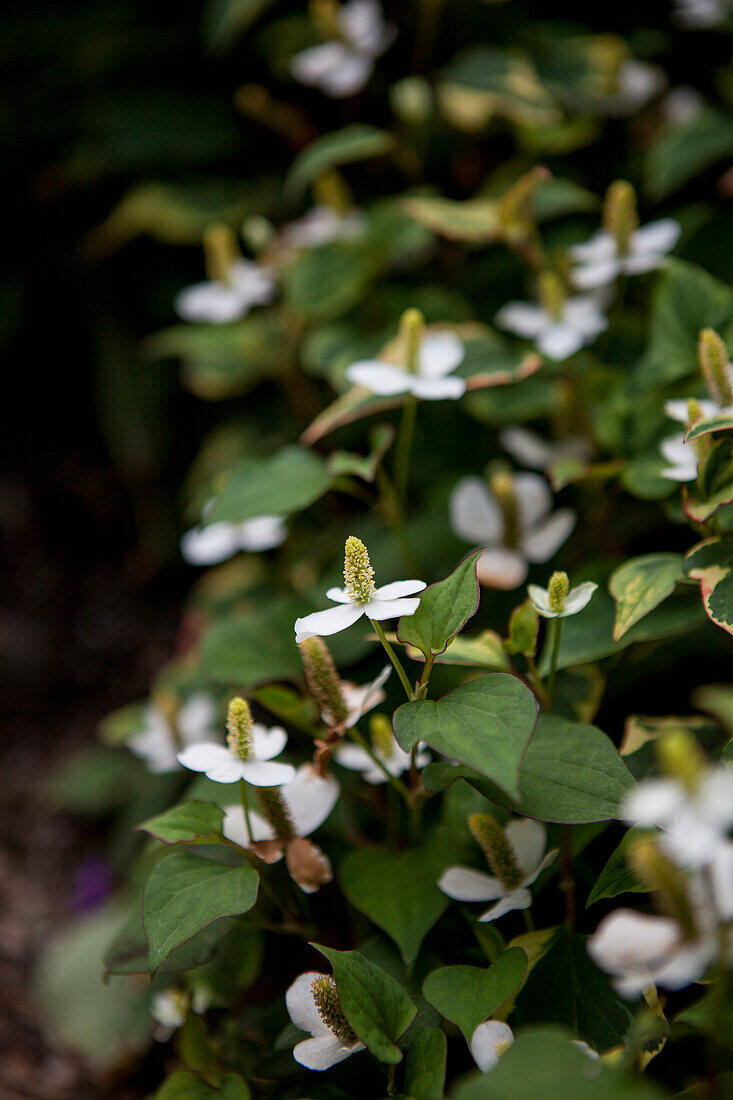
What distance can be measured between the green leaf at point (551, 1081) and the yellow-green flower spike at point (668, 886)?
73 mm

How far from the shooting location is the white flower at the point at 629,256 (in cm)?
89

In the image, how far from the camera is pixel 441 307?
44.2 inches

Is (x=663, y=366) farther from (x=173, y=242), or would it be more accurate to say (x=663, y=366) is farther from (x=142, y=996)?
(x=173, y=242)

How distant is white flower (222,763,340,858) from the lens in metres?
0.64

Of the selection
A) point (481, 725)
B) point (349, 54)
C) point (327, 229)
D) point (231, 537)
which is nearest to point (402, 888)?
point (481, 725)

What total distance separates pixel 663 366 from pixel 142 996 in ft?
3.32

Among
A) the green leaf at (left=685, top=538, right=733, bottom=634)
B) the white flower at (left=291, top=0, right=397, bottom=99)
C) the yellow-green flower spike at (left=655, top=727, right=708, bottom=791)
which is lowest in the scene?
the green leaf at (left=685, top=538, right=733, bottom=634)

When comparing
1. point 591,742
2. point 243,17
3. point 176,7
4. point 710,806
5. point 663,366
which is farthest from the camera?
point 176,7

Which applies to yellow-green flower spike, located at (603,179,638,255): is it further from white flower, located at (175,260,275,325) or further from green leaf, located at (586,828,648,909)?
green leaf, located at (586,828,648,909)

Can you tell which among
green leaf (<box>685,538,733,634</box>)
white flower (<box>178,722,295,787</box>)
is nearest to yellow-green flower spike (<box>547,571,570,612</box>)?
green leaf (<box>685,538,733,634</box>)

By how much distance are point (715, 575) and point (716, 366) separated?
18 cm

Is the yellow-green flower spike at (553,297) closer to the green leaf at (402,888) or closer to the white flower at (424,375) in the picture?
the white flower at (424,375)

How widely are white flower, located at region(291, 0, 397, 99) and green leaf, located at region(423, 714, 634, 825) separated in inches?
40.6

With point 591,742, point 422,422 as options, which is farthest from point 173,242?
point 591,742
